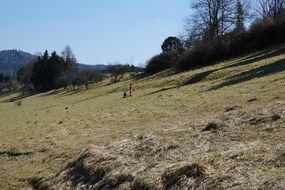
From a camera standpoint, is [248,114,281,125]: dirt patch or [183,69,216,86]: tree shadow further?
[183,69,216,86]: tree shadow

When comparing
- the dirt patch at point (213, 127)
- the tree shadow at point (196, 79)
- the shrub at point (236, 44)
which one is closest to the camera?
the dirt patch at point (213, 127)

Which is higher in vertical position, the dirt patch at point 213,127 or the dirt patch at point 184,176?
the dirt patch at point 213,127

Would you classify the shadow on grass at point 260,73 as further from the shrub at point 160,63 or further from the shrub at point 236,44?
the shrub at point 160,63

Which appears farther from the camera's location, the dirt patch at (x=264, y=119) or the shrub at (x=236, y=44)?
the shrub at (x=236, y=44)

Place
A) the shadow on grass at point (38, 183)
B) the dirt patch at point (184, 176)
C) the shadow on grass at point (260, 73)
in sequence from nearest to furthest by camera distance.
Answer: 1. the dirt patch at point (184, 176)
2. the shadow on grass at point (38, 183)
3. the shadow on grass at point (260, 73)

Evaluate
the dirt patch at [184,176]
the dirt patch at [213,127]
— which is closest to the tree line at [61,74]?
the dirt patch at [213,127]

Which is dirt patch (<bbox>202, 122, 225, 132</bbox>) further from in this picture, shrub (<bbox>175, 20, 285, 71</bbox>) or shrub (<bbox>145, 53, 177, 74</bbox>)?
shrub (<bbox>145, 53, 177, 74</bbox>)

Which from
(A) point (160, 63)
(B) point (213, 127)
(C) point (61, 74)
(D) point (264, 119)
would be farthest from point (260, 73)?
(C) point (61, 74)

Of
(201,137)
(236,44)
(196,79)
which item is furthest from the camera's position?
(236,44)

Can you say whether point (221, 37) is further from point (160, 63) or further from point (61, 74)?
point (61, 74)

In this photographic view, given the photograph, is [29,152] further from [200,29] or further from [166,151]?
[200,29]

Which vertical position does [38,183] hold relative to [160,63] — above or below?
below

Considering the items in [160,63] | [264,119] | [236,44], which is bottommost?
[160,63]

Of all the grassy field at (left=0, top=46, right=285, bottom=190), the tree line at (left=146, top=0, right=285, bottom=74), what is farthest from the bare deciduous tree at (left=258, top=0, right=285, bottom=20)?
the grassy field at (left=0, top=46, right=285, bottom=190)
